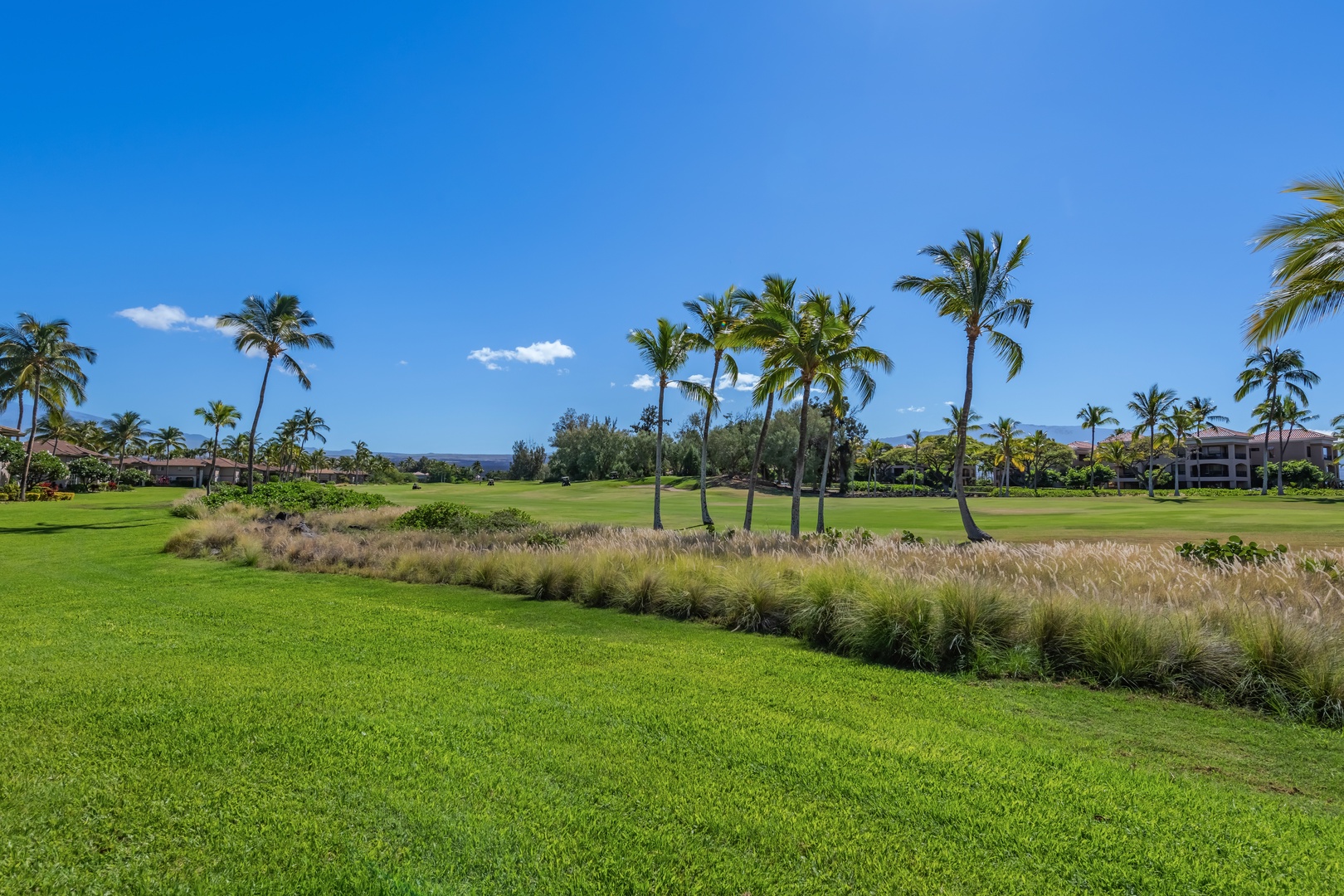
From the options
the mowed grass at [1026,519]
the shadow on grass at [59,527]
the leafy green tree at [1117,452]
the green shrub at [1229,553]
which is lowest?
the shadow on grass at [59,527]

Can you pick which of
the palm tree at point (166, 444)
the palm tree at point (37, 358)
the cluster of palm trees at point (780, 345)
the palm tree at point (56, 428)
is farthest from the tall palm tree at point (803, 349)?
the palm tree at point (166, 444)

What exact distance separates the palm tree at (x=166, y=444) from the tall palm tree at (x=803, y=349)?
99955mm

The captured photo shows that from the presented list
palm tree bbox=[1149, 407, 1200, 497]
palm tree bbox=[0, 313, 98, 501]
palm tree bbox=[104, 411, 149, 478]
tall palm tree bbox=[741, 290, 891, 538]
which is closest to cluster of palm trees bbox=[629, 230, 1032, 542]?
tall palm tree bbox=[741, 290, 891, 538]

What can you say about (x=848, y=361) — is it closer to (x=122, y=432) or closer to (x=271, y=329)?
(x=271, y=329)

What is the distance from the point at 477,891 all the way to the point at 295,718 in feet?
8.39

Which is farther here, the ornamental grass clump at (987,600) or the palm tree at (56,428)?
the palm tree at (56,428)

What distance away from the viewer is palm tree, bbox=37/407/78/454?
6198 centimetres

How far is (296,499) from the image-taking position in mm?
28375

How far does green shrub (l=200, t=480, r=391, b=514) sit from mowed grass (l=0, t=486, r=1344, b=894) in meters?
22.3

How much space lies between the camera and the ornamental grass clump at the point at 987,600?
5.87 meters

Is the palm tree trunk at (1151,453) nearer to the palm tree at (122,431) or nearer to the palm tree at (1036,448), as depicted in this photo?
the palm tree at (1036,448)

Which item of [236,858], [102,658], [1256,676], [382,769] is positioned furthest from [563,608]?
[1256,676]

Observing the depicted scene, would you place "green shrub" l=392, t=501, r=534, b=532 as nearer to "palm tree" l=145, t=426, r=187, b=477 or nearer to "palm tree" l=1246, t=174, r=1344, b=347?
"palm tree" l=1246, t=174, r=1344, b=347

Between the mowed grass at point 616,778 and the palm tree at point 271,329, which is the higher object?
the palm tree at point 271,329
